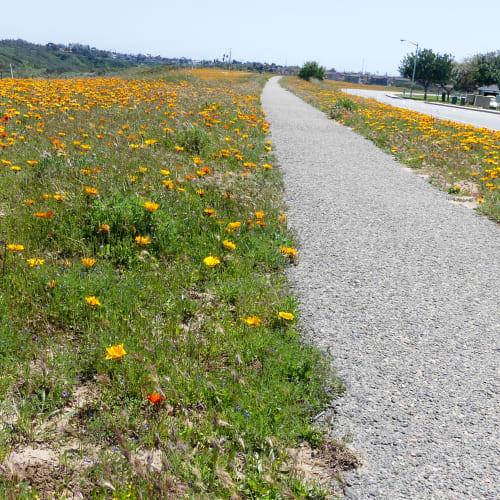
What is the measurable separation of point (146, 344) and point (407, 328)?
201 cm

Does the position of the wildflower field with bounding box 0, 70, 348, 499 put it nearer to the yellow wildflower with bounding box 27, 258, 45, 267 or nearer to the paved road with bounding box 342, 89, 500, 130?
the yellow wildflower with bounding box 27, 258, 45, 267

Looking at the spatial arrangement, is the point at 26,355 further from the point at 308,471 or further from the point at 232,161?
the point at 232,161

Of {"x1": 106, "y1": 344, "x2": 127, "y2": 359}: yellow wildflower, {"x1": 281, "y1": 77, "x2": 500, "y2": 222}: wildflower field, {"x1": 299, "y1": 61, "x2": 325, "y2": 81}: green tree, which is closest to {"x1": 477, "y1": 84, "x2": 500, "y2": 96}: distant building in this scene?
{"x1": 299, "y1": 61, "x2": 325, "y2": 81}: green tree

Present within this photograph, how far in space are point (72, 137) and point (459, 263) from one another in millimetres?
6022

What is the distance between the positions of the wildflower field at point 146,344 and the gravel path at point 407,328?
0.26m

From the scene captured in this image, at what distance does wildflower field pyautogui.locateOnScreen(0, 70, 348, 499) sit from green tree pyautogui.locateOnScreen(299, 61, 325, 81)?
67572 mm

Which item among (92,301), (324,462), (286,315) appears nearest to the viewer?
(324,462)

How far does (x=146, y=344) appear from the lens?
2895 mm

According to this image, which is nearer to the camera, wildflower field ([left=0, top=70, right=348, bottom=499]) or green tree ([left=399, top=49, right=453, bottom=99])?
wildflower field ([left=0, top=70, right=348, bottom=499])

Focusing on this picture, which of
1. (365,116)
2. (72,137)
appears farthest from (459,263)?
(365,116)

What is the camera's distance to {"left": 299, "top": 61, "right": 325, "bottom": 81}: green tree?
6756cm

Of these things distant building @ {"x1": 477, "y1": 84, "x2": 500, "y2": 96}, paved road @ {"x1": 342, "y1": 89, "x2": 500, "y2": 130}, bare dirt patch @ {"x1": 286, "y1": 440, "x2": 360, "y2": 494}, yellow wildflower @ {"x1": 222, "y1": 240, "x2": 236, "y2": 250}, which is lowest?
bare dirt patch @ {"x1": 286, "y1": 440, "x2": 360, "y2": 494}

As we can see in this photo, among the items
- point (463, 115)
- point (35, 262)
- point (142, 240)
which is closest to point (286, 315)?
point (142, 240)

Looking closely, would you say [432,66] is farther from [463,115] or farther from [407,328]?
[407,328]
